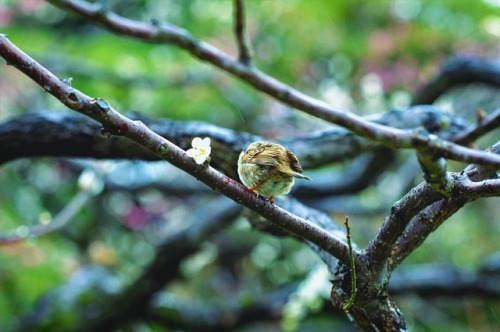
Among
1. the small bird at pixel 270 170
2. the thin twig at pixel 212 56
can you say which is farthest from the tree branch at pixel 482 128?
the small bird at pixel 270 170

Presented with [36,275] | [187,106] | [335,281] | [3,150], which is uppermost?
[187,106]

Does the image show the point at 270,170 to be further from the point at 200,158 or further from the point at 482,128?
the point at 482,128

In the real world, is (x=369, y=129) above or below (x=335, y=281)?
above

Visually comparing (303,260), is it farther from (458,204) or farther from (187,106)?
(458,204)

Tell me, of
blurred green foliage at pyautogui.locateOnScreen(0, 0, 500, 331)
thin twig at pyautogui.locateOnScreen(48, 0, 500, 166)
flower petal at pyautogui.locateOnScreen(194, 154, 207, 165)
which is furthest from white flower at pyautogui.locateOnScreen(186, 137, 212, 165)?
blurred green foliage at pyautogui.locateOnScreen(0, 0, 500, 331)

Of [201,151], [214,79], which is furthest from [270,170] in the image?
[214,79]

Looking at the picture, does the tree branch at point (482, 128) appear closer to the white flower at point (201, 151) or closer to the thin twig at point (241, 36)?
the thin twig at point (241, 36)

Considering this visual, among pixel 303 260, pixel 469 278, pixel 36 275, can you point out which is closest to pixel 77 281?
pixel 36 275
